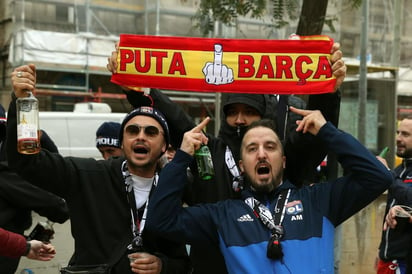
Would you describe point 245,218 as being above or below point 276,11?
below

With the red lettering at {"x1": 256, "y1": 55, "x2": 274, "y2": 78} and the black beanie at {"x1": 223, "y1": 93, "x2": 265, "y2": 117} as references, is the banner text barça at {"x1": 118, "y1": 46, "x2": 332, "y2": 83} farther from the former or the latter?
the black beanie at {"x1": 223, "y1": 93, "x2": 265, "y2": 117}

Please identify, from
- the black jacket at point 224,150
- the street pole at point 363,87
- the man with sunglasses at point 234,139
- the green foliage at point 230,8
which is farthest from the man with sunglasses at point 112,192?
the street pole at point 363,87

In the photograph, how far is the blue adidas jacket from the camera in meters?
3.22

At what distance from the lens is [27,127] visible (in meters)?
3.40

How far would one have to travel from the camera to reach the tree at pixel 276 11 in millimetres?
6785

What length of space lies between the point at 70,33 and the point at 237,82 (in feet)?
57.7

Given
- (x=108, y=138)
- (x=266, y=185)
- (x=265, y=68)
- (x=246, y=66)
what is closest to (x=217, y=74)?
(x=246, y=66)

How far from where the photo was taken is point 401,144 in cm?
579

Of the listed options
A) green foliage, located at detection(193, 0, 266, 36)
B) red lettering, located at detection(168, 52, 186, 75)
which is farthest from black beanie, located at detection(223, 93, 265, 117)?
green foliage, located at detection(193, 0, 266, 36)

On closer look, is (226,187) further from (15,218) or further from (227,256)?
(15,218)

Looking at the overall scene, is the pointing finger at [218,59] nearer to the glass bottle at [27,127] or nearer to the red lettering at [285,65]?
the red lettering at [285,65]

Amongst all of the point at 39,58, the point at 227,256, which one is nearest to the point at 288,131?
the point at 227,256

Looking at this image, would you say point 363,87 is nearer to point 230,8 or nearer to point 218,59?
point 230,8

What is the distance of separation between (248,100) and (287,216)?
1074 millimetres
